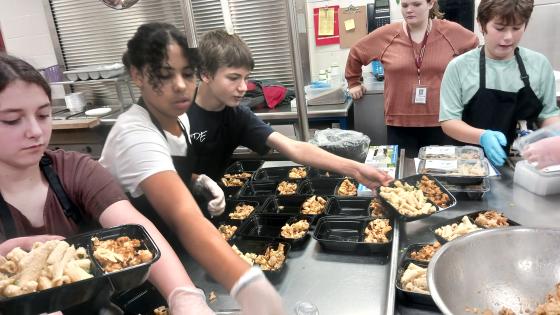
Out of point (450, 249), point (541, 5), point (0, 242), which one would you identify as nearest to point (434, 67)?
point (541, 5)

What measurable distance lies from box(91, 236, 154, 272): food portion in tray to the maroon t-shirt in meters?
0.24

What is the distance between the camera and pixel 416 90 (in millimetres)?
3000

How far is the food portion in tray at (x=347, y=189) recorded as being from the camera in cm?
185

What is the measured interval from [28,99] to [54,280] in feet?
1.50

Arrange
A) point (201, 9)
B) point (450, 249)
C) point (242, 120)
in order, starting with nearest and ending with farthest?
point (450, 249)
point (242, 120)
point (201, 9)

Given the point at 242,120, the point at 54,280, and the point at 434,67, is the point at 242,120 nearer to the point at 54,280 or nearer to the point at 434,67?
the point at 54,280

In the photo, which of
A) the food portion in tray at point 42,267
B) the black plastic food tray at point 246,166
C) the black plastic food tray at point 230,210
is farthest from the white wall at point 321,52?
the food portion in tray at point 42,267

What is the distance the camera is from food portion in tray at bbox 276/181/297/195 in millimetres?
1948

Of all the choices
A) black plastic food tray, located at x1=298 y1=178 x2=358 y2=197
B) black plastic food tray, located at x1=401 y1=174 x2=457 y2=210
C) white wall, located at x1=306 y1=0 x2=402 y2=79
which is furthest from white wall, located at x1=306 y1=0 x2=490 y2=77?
black plastic food tray, located at x1=401 y1=174 x2=457 y2=210

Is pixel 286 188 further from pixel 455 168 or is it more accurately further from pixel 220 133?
pixel 455 168

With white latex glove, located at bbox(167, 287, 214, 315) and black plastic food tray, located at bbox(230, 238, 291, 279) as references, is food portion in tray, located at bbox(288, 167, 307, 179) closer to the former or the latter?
black plastic food tray, located at bbox(230, 238, 291, 279)

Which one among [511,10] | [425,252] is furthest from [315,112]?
[425,252]

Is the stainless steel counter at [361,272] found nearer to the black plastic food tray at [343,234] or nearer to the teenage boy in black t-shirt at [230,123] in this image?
the black plastic food tray at [343,234]

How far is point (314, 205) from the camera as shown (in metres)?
1.77
